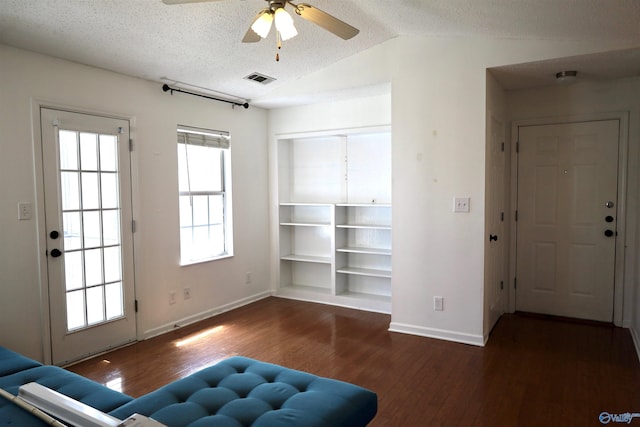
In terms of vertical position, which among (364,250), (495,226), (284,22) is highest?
(284,22)

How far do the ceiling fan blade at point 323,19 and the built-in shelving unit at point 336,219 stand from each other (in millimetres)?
2239

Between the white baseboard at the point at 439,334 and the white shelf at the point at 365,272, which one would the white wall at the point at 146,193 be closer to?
the white shelf at the point at 365,272

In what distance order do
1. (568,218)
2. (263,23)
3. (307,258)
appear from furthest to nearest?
(307,258) → (568,218) → (263,23)

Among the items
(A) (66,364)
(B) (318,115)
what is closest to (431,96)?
(B) (318,115)

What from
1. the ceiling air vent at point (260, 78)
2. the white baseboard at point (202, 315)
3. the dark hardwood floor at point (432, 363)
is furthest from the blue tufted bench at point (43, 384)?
the ceiling air vent at point (260, 78)

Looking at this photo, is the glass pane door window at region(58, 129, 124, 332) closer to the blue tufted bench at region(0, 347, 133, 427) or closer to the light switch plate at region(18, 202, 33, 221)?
the light switch plate at region(18, 202, 33, 221)

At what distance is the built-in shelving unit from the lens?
16.0 feet

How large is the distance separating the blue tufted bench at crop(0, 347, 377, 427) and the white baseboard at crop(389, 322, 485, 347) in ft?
6.42

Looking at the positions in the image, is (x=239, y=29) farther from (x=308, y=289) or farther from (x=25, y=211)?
(x=308, y=289)

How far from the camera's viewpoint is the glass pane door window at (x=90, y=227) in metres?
3.33

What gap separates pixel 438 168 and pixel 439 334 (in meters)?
1.52

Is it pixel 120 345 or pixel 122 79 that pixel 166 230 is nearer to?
pixel 120 345

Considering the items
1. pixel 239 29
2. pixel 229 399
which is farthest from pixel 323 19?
pixel 229 399
